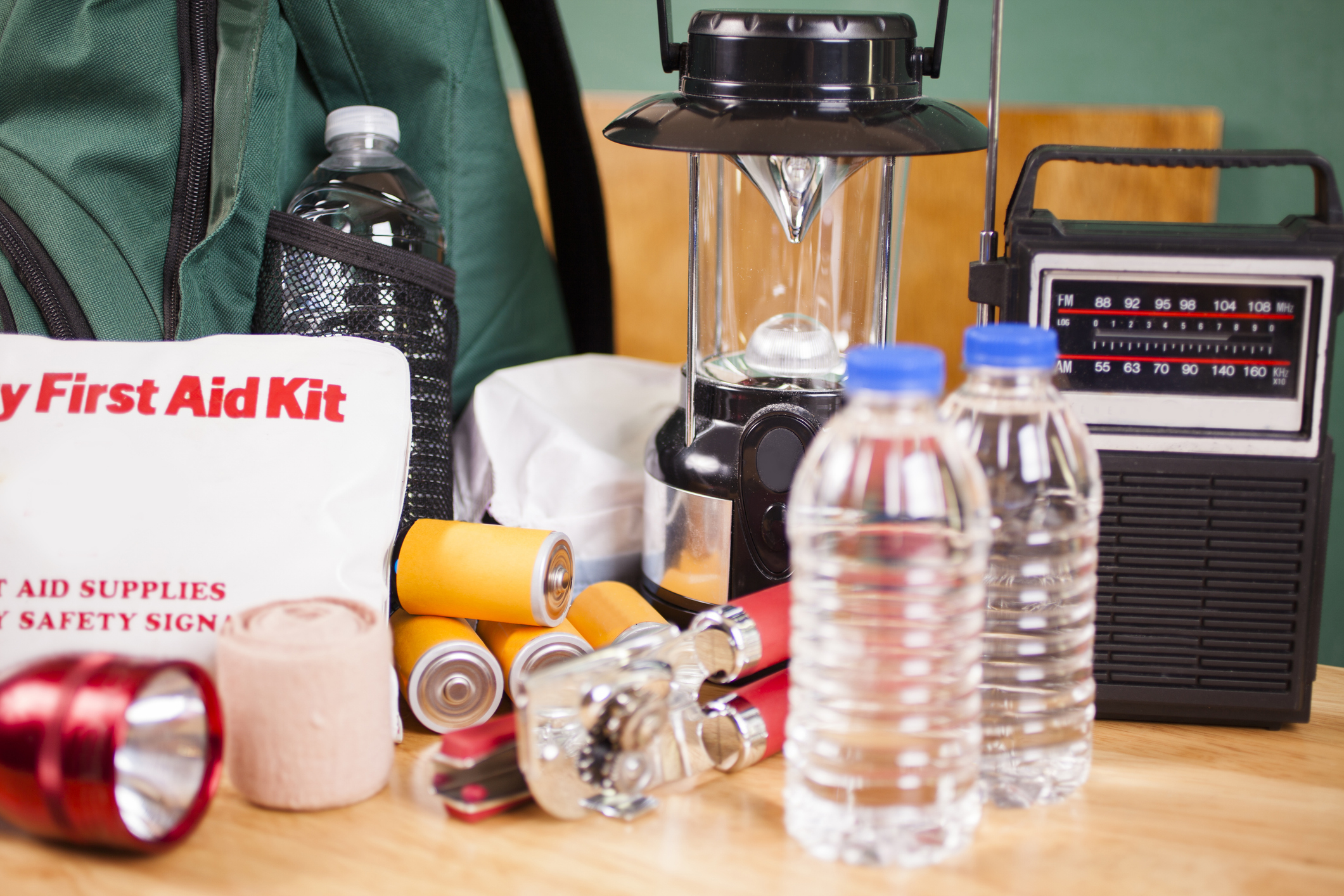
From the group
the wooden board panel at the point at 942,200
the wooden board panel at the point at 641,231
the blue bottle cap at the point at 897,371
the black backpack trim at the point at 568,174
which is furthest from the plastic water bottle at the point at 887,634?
the wooden board panel at the point at 641,231

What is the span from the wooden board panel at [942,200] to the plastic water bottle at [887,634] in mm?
837

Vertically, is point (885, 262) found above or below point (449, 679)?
above

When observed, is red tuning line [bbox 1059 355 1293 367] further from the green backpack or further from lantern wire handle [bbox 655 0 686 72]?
the green backpack


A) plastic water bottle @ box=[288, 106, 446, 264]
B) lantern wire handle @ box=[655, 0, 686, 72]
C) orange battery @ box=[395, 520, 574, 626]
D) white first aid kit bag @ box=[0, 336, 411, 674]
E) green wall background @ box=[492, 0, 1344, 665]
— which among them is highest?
green wall background @ box=[492, 0, 1344, 665]

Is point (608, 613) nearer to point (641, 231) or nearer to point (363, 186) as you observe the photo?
point (363, 186)

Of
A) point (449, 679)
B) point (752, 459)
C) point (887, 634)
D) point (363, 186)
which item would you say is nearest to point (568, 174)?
point (363, 186)

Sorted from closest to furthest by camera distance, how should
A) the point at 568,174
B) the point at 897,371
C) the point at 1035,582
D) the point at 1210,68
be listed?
1. the point at 897,371
2. the point at 1035,582
3. the point at 568,174
4. the point at 1210,68

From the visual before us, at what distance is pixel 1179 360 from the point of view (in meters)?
0.68

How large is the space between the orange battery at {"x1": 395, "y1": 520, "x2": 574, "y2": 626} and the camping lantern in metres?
0.11

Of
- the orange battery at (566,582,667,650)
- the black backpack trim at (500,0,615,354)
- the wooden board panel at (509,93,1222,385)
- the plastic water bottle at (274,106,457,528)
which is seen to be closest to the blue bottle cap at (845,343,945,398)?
the orange battery at (566,582,667,650)

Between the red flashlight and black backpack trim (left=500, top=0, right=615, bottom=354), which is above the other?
black backpack trim (left=500, top=0, right=615, bottom=354)

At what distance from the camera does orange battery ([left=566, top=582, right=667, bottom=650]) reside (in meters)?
0.76

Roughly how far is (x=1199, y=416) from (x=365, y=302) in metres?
0.57

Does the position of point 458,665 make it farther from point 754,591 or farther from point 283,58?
point 283,58
